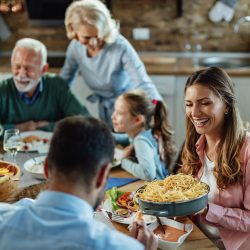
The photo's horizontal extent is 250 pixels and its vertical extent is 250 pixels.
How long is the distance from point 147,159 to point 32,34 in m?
3.00

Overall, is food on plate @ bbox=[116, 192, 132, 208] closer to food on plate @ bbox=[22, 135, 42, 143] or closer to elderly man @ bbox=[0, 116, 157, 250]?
elderly man @ bbox=[0, 116, 157, 250]

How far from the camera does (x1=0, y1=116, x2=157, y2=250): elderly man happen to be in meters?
1.11

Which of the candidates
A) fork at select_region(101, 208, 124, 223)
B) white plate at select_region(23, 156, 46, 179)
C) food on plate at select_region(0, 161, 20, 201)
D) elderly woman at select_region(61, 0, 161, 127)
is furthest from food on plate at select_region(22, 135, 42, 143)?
fork at select_region(101, 208, 124, 223)

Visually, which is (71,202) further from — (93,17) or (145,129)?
(93,17)

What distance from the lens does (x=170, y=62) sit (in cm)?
452

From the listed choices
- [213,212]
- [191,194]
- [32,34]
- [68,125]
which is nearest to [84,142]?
[68,125]

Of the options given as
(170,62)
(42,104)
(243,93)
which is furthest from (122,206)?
(170,62)

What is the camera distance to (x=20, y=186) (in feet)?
6.99

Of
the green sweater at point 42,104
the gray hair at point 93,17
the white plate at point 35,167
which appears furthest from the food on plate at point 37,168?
the gray hair at point 93,17

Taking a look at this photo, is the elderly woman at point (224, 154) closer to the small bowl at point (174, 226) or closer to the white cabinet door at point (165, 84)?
the small bowl at point (174, 226)

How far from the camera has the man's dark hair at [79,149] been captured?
114 centimetres

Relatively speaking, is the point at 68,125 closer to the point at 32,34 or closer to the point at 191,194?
the point at 191,194

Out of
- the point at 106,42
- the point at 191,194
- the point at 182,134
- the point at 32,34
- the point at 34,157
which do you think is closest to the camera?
the point at 191,194

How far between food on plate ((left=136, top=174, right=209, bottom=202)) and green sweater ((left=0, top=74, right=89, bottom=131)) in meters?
1.32
